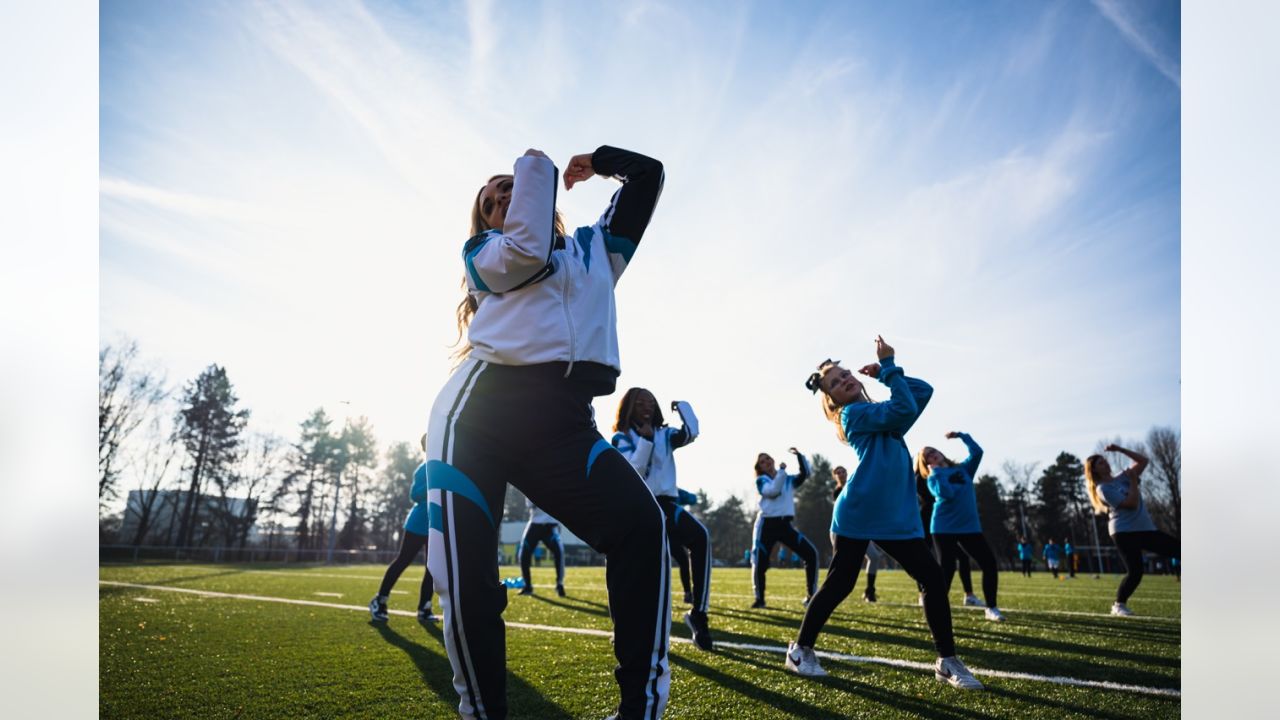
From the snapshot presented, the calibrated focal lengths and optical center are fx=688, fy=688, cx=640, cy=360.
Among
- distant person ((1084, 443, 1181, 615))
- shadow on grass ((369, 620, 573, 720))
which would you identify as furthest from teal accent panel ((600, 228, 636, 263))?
distant person ((1084, 443, 1181, 615))

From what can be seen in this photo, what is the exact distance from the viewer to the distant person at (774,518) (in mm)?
9617

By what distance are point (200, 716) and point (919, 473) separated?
8625 millimetres

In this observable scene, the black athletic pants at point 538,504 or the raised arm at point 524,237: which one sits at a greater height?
the raised arm at point 524,237

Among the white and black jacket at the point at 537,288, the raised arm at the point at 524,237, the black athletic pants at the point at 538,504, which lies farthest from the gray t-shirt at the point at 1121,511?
the raised arm at the point at 524,237

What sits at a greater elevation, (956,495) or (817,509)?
(956,495)

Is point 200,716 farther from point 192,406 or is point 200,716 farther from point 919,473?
point 192,406

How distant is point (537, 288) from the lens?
2.28 metres

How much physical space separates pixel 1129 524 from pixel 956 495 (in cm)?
222

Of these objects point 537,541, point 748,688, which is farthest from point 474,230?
point 537,541

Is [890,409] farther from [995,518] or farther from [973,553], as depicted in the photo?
[995,518]

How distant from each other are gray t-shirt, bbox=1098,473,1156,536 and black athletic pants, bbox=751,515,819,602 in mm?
3841

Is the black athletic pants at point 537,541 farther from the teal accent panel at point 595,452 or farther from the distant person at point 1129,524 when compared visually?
the teal accent panel at point 595,452

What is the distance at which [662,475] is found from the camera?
23.5ft
